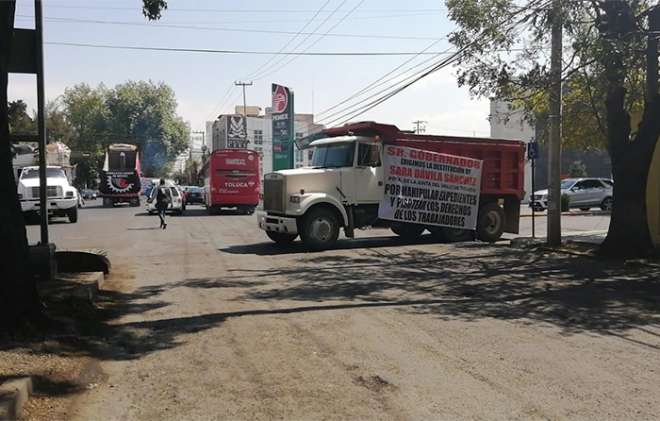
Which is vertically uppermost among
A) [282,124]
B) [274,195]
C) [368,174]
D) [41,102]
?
[282,124]

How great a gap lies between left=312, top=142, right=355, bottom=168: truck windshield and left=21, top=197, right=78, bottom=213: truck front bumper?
502 inches

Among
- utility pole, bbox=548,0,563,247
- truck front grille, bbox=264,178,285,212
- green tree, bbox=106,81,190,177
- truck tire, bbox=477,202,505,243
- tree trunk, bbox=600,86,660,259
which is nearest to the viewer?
tree trunk, bbox=600,86,660,259

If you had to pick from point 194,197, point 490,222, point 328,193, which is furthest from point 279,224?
point 194,197

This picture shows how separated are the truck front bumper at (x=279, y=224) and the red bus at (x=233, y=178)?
15744 mm

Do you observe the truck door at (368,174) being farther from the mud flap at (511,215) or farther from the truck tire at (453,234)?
the mud flap at (511,215)

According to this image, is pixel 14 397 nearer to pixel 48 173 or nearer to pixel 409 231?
pixel 409 231

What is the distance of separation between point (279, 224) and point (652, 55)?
888 cm

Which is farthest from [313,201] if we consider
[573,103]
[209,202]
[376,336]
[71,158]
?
[71,158]

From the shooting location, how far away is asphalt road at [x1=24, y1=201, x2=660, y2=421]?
15.0 ft

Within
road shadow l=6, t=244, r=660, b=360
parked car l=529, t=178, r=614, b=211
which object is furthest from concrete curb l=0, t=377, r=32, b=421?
parked car l=529, t=178, r=614, b=211

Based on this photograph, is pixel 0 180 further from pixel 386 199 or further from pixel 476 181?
pixel 476 181

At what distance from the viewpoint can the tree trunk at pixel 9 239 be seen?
605 cm

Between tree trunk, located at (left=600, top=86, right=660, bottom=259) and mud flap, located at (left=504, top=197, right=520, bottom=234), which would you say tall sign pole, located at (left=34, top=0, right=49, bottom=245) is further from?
mud flap, located at (left=504, top=197, right=520, bottom=234)

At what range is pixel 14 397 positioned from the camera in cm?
428
